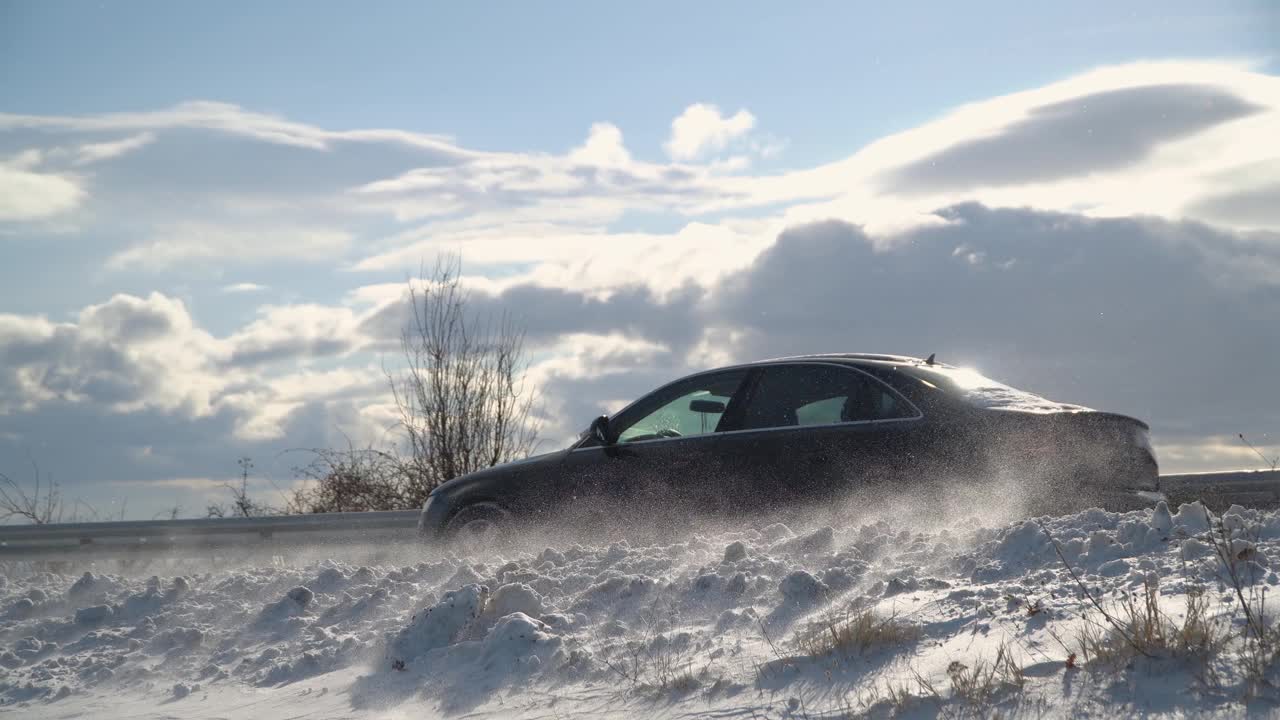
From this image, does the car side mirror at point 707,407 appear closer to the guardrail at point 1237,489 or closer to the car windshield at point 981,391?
the car windshield at point 981,391

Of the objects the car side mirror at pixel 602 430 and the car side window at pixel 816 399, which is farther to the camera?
the car side mirror at pixel 602 430

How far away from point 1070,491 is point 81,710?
5.34 metres

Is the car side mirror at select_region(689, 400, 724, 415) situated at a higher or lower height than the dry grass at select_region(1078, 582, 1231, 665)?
higher

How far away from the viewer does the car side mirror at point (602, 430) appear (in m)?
7.86

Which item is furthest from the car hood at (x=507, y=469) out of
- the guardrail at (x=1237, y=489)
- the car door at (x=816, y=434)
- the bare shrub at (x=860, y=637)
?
the guardrail at (x=1237, y=489)

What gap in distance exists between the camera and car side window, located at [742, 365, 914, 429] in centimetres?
706

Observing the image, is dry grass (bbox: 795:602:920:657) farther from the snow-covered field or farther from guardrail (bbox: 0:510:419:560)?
guardrail (bbox: 0:510:419:560)

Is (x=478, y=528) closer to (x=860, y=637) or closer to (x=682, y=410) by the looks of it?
(x=682, y=410)

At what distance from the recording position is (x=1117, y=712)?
3.68 meters

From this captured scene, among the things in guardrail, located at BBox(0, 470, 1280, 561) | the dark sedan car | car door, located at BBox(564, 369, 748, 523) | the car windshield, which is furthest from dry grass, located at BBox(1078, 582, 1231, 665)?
guardrail, located at BBox(0, 470, 1280, 561)

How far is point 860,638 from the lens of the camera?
447cm

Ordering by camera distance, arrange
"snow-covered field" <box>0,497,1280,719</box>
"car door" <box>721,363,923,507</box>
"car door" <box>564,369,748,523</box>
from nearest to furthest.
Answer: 1. "snow-covered field" <box>0,497,1280,719</box>
2. "car door" <box>721,363,923,507</box>
3. "car door" <box>564,369,748,523</box>

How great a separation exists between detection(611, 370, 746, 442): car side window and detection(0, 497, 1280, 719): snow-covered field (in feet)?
2.84

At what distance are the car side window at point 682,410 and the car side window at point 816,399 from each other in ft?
0.71
